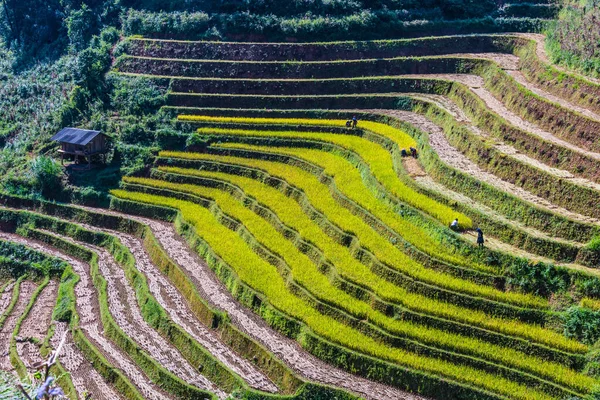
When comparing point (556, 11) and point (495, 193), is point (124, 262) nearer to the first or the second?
point (495, 193)

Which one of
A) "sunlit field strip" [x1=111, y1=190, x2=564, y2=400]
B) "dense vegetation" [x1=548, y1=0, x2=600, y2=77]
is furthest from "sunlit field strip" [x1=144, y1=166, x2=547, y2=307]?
"dense vegetation" [x1=548, y1=0, x2=600, y2=77]

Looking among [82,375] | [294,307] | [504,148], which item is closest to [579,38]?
[504,148]

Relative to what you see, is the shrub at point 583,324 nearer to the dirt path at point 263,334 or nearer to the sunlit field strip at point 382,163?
the dirt path at point 263,334

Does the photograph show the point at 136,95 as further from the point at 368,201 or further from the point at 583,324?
the point at 583,324

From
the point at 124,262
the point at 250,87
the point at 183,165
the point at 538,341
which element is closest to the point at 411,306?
the point at 538,341

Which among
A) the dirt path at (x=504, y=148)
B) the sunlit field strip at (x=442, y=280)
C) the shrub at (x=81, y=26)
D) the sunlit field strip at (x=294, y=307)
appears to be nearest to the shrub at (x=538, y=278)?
the sunlit field strip at (x=442, y=280)
